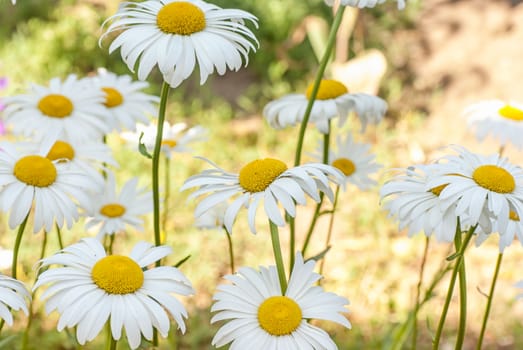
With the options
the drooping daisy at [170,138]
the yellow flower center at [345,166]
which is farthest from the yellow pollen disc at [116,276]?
the yellow flower center at [345,166]

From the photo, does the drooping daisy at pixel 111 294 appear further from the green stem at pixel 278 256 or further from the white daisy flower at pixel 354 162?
the white daisy flower at pixel 354 162

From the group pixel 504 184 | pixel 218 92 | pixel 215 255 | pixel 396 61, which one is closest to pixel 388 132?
pixel 396 61

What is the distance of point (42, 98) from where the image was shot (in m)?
1.47

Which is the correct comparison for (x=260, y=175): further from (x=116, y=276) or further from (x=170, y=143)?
(x=170, y=143)

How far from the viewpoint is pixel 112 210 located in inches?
55.2

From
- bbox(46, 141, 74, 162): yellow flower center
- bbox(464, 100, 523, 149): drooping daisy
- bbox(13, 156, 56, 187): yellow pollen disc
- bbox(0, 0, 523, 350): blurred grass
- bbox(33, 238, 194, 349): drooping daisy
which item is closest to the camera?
bbox(33, 238, 194, 349): drooping daisy

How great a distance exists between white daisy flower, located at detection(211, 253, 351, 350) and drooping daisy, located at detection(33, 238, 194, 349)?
0.20 ft

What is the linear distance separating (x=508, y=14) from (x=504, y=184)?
2819mm

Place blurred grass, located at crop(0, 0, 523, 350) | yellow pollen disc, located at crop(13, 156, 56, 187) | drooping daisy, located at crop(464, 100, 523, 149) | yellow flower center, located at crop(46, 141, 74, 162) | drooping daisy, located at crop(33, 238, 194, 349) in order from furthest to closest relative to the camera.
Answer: blurred grass, located at crop(0, 0, 523, 350) < drooping daisy, located at crop(464, 100, 523, 149) < yellow flower center, located at crop(46, 141, 74, 162) < yellow pollen disc, located at crop(13, 156, 56, 187) < drooping daisy, located at crop(33, 238, 194, 349)

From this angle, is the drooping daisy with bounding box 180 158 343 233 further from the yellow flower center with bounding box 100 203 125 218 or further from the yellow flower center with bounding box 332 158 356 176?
the yellow flower center with bounding box 332 158 356 176

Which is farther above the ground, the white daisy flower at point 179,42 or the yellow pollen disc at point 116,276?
the white daisy flower at point 179,42

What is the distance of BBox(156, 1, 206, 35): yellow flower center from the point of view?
1087 millimetres

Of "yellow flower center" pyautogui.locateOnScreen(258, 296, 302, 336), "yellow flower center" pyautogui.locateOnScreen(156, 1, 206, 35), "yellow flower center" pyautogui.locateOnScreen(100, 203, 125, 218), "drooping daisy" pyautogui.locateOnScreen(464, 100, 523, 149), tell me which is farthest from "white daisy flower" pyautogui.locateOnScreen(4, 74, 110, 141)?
"drooping daisy" pyautogui.locateOnScreen(464, 100, 523, 149)

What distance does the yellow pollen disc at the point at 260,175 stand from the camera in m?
1.02
